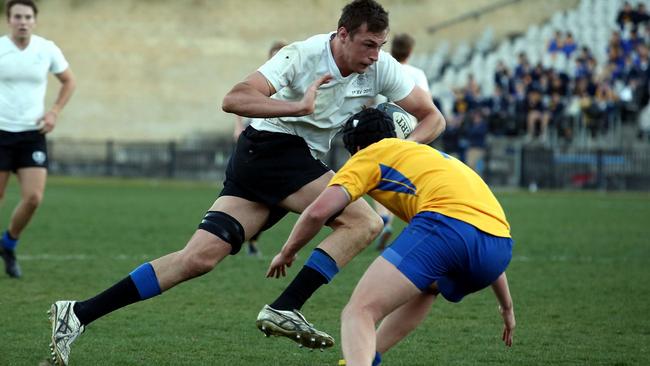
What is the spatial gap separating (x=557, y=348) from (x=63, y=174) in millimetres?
26243

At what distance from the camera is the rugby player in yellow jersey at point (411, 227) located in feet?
16.7

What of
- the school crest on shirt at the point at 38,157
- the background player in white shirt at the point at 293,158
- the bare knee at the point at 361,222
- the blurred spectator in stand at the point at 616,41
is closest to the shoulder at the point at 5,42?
the school crest on shirt at the point at 38,157

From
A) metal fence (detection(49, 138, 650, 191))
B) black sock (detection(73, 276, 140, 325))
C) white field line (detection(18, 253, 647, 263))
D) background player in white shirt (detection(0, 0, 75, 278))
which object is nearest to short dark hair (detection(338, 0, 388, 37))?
black sock (detection(73, 276, 140, 325))

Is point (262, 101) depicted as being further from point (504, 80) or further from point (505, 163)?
point (504, 80)

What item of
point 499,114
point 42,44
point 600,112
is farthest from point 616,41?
point 42,44

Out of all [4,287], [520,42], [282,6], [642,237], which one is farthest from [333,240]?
[282,6]

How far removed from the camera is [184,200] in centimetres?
2122

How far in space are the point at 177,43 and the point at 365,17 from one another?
35.1m

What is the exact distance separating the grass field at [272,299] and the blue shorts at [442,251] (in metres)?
1.36

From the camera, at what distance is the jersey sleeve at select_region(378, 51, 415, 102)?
21.7 feet

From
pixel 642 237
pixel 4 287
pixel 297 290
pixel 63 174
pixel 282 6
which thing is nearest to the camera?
pixel 297 290

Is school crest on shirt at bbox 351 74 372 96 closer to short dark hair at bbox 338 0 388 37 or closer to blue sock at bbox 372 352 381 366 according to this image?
short dark hair at bbox 338 0 388 37

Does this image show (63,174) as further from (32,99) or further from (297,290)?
(297,290)

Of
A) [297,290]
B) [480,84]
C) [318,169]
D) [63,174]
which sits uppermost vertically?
[318,169]
